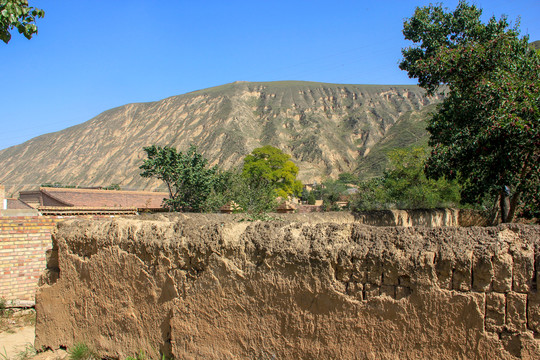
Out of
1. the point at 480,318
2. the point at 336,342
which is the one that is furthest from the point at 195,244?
the point at 480,318

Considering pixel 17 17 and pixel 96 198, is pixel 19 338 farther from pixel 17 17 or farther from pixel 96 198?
pixel 96 198

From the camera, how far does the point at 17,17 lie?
13.7 ft

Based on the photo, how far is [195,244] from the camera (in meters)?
3.80

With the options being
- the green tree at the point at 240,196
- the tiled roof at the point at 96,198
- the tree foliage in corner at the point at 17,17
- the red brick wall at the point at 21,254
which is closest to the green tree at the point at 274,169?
the tiled roof at the point at 96,198

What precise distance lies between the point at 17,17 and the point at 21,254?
569cm

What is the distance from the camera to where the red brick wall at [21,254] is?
7977 millimetres

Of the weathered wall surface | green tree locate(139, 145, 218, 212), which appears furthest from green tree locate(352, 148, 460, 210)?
the weathered wall surface

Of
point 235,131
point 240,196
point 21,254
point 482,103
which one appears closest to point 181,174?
point 240,196

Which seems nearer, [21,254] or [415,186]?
[21,254]

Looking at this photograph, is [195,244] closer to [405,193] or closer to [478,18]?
[478,18]

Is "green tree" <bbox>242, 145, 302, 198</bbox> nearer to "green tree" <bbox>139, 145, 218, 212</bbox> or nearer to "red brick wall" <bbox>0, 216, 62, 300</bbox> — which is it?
"green tree" <bbox>139, 145, 218, 212</bbox>

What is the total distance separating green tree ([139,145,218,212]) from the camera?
63.7ft

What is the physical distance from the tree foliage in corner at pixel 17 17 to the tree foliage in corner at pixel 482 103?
646 centimetres

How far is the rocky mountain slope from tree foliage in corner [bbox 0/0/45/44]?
62.1m
